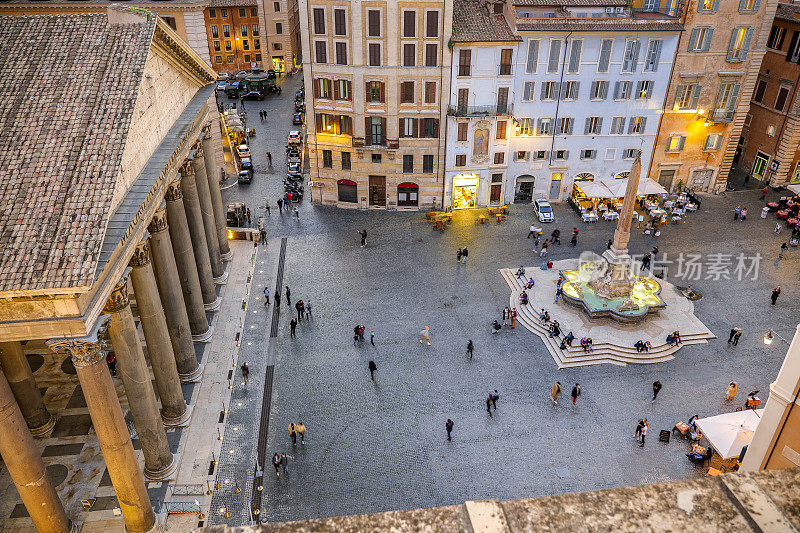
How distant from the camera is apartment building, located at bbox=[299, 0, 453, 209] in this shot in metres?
43.1

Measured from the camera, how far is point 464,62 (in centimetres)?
4462

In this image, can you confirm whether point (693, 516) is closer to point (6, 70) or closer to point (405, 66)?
point (6, 70)

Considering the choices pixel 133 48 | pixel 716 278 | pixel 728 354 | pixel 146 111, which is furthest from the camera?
pixel 716 278

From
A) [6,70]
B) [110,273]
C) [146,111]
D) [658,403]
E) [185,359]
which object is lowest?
[658,403]

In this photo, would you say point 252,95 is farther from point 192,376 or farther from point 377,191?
point 192,376

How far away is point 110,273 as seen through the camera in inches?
717

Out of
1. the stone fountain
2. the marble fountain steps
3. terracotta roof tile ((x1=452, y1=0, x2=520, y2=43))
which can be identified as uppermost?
terracotta roof tile ((x1=452, y1=0, x2=520, y2=43))

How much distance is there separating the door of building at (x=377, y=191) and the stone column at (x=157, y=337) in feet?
88.2

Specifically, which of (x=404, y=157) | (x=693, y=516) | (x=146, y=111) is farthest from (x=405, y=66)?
(x=693, y=516)

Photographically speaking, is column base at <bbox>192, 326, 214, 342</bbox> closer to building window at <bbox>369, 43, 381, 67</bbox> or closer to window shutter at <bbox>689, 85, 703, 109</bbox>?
building window at <bbox>369, 43, 381, 67</bbox>

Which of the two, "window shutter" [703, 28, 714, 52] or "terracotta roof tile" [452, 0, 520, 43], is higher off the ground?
"terracotta roof tile" [452, 0, 520, 43]

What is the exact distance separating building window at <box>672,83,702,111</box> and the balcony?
1494cm

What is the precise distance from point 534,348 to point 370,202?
861 inches

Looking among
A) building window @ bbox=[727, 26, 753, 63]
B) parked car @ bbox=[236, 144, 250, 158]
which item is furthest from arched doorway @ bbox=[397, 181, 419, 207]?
building window @ bbox=[727, 26, 753, 63]
